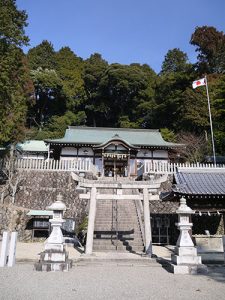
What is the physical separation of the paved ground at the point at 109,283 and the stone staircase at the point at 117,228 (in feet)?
10.4

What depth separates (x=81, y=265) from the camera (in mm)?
8297

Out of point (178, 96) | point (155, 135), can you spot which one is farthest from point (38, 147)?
point (178, 96)

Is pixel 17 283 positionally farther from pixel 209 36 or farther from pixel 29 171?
pixel 209 36

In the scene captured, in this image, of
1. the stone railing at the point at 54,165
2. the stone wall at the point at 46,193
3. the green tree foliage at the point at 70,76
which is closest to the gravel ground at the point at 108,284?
the stone wall at the point at 46,193

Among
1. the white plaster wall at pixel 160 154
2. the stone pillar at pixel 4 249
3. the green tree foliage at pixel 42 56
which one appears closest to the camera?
the stone pillar at pixel 4 249

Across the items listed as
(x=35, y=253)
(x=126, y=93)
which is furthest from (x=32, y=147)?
A: (x=126, y=93)

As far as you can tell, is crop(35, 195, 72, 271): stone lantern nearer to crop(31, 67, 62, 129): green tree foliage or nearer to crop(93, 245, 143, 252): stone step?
crop(93, 245, 143, 252): stone step

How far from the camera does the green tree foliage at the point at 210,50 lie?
36.3m

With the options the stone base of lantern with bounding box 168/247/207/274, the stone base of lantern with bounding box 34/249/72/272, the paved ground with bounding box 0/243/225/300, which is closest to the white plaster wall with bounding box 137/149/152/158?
the paved ground with bounding box 0/243/225/300

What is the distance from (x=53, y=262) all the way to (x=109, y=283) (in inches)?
89.1

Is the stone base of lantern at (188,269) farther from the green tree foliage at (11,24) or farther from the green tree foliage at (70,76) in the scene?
the green tree foliage at (70,76)

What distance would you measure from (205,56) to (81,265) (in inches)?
1435

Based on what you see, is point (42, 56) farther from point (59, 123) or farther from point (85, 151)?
point (85, 151)

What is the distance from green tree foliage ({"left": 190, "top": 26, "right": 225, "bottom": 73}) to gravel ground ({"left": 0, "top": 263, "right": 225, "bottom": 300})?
34.3 meters
